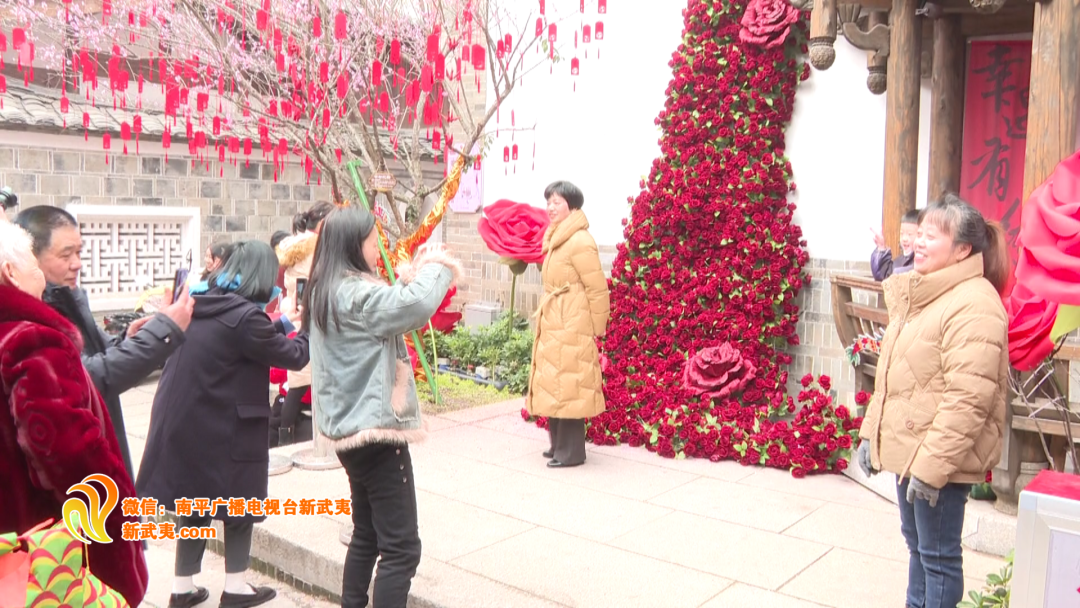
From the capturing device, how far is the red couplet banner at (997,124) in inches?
234

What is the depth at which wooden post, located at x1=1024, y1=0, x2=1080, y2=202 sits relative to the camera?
4.04 metres

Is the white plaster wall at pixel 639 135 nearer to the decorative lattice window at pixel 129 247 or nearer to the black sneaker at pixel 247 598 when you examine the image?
the decorative lattice window at pixel 129 247

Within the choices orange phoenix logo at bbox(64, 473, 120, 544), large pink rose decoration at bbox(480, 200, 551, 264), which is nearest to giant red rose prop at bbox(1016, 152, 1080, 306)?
orange phoenix logo at bbox(64, 473, 120, 544)

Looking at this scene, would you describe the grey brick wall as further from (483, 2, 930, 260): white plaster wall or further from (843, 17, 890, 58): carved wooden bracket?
(843, 17, 890, 58): carved wooden bracket

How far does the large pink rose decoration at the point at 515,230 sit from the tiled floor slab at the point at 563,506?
2.40 m

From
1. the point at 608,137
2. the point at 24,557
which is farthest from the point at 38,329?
the point at 608,137

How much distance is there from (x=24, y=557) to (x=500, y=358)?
678 centimetres

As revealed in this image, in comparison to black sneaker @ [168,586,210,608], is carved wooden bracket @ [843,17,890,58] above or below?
above

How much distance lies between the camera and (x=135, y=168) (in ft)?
31.7

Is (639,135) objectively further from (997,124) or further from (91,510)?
(91,510)

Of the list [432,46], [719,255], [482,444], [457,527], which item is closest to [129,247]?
[432,46]

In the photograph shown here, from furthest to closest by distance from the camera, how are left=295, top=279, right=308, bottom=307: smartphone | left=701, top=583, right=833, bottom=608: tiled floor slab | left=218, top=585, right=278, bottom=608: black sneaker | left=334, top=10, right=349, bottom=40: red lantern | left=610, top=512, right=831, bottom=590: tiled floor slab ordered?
left=334, top=10, right=349, bottom=40: red lantern < left=295, top=279, right=308, bottom=307: smartphone < left=610, top=512, right=831, bottom=590: tiled floor slab < left=218, top=585, right=278, bottom=608: black sneaker < left=701, top=583, right=833, bottom=608: tiled floor slab

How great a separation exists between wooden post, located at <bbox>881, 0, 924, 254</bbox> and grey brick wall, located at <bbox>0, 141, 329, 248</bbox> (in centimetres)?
723

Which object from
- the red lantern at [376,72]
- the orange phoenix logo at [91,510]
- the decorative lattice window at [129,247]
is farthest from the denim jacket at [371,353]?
the decorative lattice window at [129,247]
